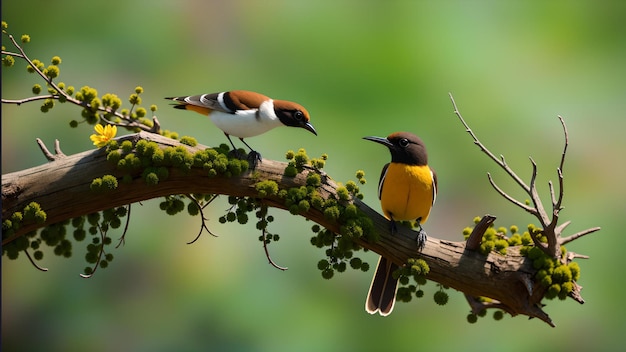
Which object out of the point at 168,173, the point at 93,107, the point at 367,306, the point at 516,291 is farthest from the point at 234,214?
the point at 516,291

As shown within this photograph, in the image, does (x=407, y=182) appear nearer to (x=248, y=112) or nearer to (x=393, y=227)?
(x=393, y=227)

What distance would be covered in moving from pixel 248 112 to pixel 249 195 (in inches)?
14.6

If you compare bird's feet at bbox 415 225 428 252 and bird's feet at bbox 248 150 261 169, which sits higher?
bird's feet at bbox 248 150 261 169

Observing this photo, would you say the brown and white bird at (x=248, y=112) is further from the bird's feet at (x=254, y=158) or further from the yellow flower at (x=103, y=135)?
the yellow flower at (x=103, y=135)

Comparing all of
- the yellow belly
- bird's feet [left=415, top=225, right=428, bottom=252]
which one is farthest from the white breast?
bird's feet [left=415, top=225, right=428, bottom=252]

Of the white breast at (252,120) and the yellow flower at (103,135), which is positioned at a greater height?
the white breast at (252,120)

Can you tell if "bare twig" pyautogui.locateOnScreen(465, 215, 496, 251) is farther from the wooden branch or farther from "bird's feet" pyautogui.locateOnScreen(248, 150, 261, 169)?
"bird's feet" pyautogui.locateOnScreen(248, 150, 261, 169)

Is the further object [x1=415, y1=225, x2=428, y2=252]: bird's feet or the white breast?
[x1=415, y1=225, x2=428, y2=252]: bird's feet

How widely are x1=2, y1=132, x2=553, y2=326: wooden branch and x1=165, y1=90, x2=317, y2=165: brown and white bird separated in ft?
0.60

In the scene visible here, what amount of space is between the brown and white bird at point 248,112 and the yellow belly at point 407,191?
1.43ft

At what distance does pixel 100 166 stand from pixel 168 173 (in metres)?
0.31

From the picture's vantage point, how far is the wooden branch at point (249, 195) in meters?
3.24

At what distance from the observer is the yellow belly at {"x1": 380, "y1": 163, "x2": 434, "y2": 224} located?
3.24 meters

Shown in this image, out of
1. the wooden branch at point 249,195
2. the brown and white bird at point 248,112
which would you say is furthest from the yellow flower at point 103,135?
the brown and white bird at point 248,112
